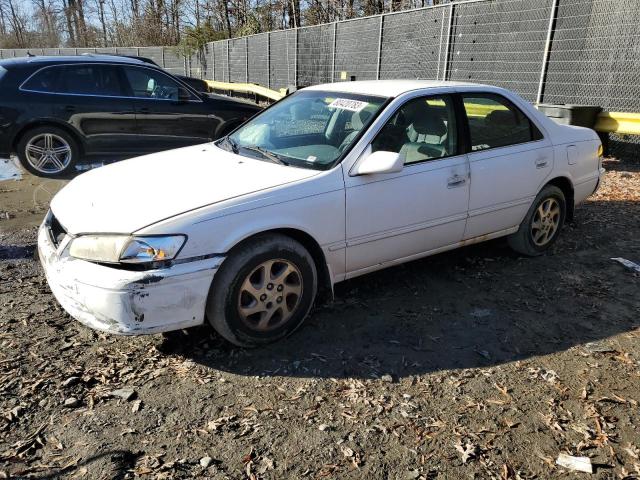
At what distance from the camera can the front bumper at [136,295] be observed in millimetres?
2924

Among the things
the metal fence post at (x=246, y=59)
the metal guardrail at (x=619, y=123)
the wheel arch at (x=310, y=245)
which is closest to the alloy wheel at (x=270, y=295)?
the wheel arch at (x=310, y=245)

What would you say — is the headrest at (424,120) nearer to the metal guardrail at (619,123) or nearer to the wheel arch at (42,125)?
the wheel arch at (42,125)

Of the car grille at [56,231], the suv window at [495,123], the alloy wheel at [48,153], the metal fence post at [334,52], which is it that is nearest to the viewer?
the car grille at [56,231]

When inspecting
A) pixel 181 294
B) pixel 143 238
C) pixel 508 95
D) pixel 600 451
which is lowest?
pixel 600 451

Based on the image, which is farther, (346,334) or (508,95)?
(508,95)

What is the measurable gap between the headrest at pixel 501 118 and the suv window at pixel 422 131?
Result: 46 centimetres

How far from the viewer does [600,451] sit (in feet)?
8.55

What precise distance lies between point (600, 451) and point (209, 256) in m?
2.24

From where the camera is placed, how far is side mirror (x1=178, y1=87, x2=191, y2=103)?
8.22 metres

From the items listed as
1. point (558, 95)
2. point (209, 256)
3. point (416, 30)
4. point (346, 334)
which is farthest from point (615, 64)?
point (209, 256)

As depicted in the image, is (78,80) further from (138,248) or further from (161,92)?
(138,248)

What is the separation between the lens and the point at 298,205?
11.0 feet

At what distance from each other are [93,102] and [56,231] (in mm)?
4828

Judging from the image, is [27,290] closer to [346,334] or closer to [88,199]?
[88,199]
